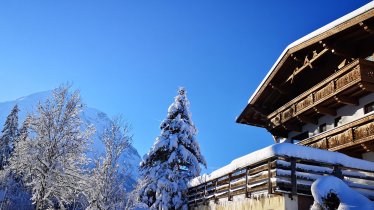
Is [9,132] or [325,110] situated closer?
[325,110]

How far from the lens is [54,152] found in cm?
1574

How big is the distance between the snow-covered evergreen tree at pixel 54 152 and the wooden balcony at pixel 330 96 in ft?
35.9

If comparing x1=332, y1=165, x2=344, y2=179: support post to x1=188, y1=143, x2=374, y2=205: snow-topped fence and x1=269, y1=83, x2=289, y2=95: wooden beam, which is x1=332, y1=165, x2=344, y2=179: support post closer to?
x1=188, y1=143, x2=374, y2=205: snow-topped fence

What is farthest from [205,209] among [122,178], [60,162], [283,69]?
[283,69]

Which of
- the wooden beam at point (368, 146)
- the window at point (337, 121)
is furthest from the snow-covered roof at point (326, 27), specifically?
the wooden beam at point (368, 146)

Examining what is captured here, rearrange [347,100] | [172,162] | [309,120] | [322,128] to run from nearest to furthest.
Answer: [347,100], [322,128], [309,120], [172,162]

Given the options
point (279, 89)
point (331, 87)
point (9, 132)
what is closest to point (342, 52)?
point (331, 87)

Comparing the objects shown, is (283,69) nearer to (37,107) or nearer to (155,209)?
(155,209)

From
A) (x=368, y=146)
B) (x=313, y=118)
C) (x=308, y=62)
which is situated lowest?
(x=368, y=146)

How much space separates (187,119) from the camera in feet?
81.1

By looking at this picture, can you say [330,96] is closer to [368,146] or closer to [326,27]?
[368,146]

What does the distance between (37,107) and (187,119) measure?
428 inches

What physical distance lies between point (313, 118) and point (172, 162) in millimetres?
9154

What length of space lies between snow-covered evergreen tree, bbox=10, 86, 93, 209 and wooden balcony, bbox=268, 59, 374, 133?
11.0 meters
